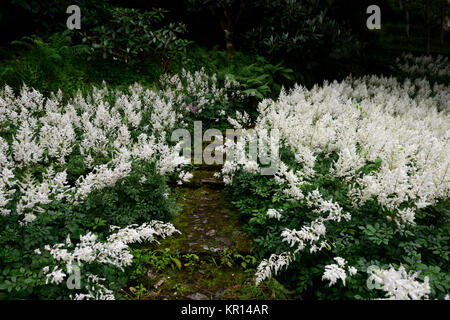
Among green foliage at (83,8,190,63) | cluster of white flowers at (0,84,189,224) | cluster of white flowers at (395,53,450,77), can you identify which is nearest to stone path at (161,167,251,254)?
cluster of white flowers at (0,84,189,224)

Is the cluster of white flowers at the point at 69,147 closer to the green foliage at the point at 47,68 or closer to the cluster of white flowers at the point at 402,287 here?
the green foliage at the point at 47,68

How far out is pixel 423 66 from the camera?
41.4 ft

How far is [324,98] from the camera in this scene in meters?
8.35

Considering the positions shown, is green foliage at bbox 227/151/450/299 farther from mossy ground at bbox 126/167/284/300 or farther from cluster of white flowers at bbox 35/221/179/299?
cluster of white flowers at bbox 35/221/179/299

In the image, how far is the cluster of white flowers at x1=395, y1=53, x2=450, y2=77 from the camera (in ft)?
39.7

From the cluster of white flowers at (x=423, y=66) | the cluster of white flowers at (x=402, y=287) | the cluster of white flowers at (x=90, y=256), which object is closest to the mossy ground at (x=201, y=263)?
the cluster of white flowers at (x=90, y=256)

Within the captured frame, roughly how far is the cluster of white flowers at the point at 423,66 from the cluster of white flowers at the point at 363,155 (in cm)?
362

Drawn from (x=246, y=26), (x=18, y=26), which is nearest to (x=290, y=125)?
(x=246, y=26)

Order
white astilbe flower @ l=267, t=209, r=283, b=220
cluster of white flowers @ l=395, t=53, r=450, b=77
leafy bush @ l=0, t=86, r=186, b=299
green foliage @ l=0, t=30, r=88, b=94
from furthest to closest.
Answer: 1. cluster of white flowers @ l=395, t=53, r=450, b=77
2. green foliage @ l=0, t=30, r=88, b=94
3. white astilbe flower @ l=267, t=209, r=283, b=220
4. leafy bush @ l=0, t=86, r=186, b=299

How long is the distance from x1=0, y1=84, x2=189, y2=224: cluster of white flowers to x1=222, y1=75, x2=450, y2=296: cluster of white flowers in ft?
5.22

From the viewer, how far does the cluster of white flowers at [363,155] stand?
133 inches

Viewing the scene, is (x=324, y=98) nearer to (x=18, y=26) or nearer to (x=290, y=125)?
(x=290, y=125)

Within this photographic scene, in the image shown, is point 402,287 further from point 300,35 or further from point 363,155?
point 300,35

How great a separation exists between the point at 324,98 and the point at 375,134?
3.72 meters
